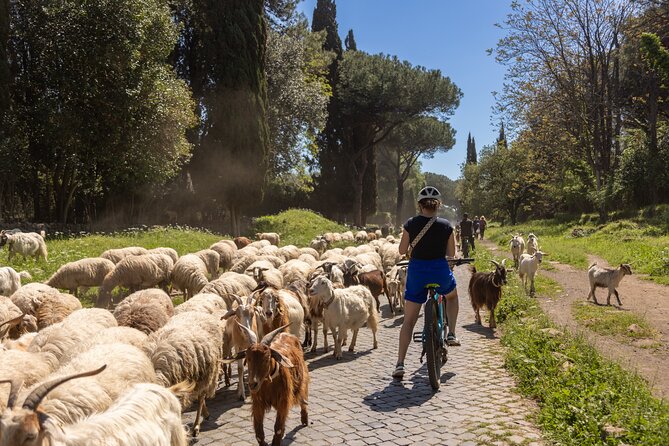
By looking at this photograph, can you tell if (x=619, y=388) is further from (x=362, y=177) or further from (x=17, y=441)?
(x=362, y=177)

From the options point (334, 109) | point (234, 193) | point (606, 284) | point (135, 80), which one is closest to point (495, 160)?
point (334, 109)

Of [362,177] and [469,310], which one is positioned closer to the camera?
[469,310]

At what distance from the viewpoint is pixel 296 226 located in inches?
1375

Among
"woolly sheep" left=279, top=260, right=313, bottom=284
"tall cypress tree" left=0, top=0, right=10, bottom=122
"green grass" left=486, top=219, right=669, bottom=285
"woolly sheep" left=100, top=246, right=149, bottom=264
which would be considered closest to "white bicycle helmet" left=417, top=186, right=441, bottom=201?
"woolly sheep" left=279, top=260, right=313, bottom=284

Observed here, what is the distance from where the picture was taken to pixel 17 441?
9.71 feet

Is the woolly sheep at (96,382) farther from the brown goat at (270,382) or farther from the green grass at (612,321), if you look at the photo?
the green grass at (612,321)

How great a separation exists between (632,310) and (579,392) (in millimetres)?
6752

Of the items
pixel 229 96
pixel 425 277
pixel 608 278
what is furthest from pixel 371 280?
pixel 229 96

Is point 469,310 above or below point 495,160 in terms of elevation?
below

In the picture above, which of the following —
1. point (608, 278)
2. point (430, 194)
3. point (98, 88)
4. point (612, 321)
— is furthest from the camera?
point (98, 88)

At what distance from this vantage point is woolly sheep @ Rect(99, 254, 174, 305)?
12797mm

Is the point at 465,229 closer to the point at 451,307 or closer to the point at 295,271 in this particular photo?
the point at 295,271

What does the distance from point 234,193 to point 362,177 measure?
831 inches

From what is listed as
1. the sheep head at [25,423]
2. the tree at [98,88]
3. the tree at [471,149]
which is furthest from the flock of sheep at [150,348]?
the tree at [471,149]
